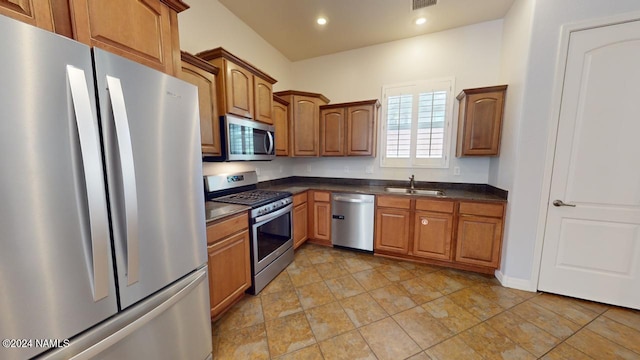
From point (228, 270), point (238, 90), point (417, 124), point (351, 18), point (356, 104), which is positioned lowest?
point (228, 270)

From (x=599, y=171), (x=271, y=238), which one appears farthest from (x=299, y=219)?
(x=599, y=171)

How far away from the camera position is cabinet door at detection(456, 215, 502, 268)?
241cm

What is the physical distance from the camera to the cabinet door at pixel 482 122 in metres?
2.55

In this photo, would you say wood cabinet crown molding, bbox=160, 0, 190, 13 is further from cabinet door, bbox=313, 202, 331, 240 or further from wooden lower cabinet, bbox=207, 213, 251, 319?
cabinet door, bbox=313, 202, 331, 240

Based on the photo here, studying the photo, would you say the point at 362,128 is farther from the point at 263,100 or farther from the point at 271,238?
the point at 271,238

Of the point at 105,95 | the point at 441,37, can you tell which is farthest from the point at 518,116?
the point at 105,95

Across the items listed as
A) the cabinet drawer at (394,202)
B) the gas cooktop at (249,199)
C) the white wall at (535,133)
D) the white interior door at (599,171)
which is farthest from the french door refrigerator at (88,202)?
the white interior door at (599,171)

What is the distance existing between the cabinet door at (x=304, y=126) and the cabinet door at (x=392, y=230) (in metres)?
1.42

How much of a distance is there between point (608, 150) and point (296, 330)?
10.2 ft

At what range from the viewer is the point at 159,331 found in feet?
3.60

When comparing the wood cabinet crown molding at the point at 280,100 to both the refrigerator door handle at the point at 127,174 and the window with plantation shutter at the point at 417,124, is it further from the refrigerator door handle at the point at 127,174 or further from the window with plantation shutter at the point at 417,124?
the refrigerator door handle at the point at 127,174

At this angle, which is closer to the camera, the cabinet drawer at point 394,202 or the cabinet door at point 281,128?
the cabinet drawer at point 394,202

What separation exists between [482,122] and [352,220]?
2.02 meters

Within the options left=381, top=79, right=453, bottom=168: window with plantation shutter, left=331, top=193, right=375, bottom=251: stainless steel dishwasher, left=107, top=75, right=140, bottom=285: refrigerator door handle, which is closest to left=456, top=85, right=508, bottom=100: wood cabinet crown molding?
left=381, top=79, right=453, bottom=168: window with plantation shutter
